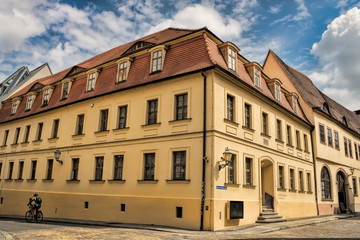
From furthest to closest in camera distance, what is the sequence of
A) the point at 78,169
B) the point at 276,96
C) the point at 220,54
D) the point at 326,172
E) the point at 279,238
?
the point at 326,172 < the point at 276,96 < the point at 78,169 < the point at 220,54 < the point at 279,238

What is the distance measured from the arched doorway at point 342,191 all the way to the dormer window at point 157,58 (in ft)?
71.7

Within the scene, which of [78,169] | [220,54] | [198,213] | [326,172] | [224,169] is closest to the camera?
[198,213]

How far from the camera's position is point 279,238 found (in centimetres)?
1176

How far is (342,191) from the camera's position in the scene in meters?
30.6

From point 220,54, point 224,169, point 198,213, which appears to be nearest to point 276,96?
point 220,54

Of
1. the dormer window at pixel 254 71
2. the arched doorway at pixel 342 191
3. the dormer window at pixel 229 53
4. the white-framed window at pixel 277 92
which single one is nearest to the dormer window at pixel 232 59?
the dormer window at pixel 229 53

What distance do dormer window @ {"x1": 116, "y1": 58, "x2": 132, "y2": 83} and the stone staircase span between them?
37.8 feet

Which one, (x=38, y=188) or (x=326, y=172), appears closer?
(x=38, y=188)

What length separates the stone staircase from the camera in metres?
17.2

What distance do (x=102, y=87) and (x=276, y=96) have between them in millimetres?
12201

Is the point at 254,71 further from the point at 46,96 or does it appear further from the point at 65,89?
the point at 46,96

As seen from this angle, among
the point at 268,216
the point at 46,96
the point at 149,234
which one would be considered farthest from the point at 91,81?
the point at 268,216

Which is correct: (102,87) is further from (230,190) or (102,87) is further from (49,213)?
(230,190)

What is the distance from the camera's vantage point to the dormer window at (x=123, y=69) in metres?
19.6
